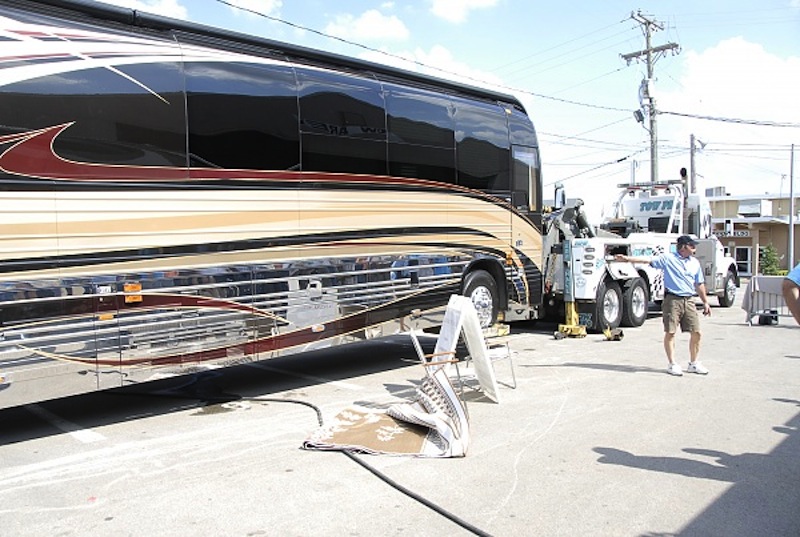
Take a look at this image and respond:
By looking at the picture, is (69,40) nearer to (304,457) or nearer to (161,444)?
(161,444)

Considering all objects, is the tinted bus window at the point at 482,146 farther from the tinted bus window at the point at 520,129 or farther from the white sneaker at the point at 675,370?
the white sneaker at the point at 675,370

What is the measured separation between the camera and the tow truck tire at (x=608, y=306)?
484 inches

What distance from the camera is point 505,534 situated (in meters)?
3.99

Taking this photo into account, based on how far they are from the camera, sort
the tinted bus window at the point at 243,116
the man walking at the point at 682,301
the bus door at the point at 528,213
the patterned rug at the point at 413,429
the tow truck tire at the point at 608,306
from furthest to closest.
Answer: the tow truck tire at the point at 608,306 < the bus door at the point at 528,213 < the man walking at the point at 682,301 < the tinted bus window at the point at 243,116 < the patterned rug at the point at 413,429

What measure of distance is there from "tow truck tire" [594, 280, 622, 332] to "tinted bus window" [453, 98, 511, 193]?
3.19 meters

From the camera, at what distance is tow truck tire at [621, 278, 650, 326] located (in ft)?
43.4

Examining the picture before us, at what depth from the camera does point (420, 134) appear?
9.02 m

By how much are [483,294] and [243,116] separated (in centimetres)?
480

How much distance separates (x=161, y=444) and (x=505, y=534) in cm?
335

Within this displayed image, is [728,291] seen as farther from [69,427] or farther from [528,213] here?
[69,427]

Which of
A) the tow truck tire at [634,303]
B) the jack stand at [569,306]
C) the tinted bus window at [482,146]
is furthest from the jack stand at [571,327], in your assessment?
the tinted bus window at [482,146]

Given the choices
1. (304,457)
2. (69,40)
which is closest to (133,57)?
(69,40)

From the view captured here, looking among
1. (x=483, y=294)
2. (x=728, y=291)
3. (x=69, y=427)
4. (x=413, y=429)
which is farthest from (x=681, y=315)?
(x=728, y=291)

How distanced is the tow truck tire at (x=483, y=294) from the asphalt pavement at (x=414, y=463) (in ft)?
5.27
